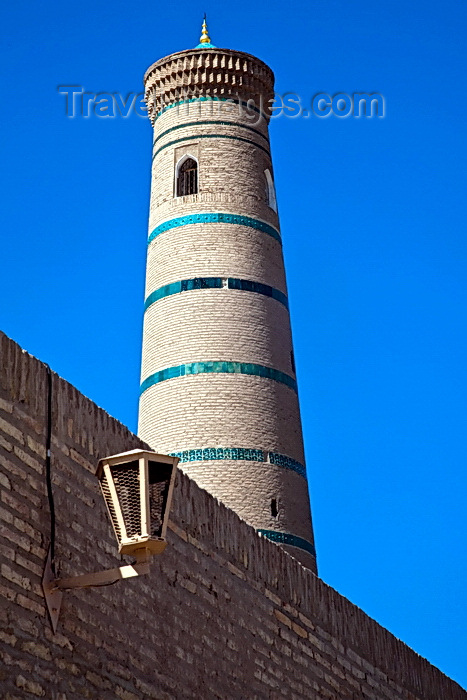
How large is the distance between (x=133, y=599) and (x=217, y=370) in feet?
23.8

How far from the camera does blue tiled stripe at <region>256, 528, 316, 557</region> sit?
11.7 m

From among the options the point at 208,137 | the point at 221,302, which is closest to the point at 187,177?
the point at 208,137

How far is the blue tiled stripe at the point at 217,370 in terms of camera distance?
1228cm

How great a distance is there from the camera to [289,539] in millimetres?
11867

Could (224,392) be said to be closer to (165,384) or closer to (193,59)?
(165,384)

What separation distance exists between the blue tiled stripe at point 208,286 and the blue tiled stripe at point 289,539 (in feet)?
9.24

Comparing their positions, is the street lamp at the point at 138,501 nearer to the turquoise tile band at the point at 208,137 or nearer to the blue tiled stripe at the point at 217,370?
the blue tiled stripe at the point at 217,370

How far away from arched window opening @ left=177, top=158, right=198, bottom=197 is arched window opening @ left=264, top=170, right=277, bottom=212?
0.93m

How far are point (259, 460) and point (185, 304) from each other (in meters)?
2.01

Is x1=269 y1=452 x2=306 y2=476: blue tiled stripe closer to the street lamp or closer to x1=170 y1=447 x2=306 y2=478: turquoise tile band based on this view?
x1=170 y1=447 x2=306 y2=478: turquoise tile band

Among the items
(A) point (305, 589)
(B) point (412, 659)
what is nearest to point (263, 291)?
(B) point (412, 659)

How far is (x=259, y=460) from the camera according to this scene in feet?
39.2

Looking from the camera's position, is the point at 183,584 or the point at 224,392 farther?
A: the point at 224,392

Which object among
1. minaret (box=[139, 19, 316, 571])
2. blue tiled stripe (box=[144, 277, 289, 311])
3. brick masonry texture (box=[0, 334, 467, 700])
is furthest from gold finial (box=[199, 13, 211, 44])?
brick masonry texture (box=[0, 334, 467, 700])
